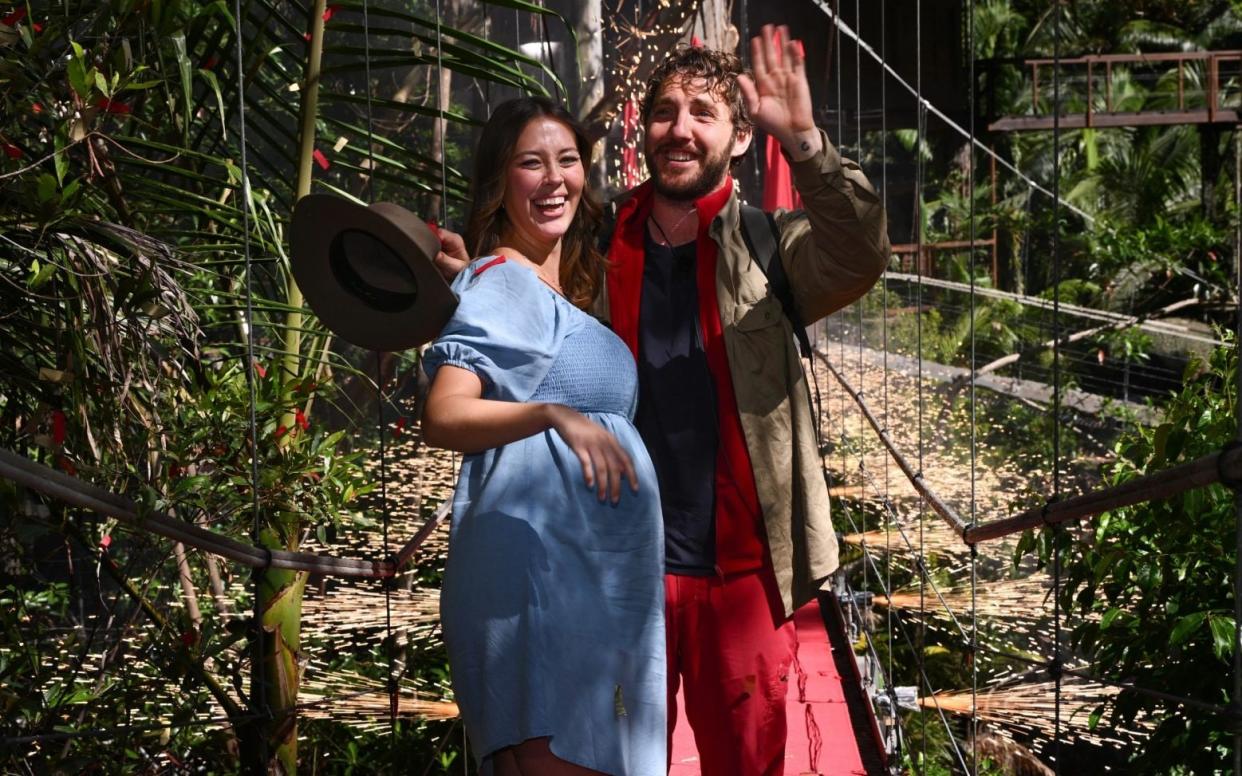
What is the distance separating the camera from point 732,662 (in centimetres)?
213

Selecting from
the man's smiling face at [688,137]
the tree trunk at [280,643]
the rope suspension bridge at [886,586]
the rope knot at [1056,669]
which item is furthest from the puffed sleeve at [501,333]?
the tree trunk at [280,643]

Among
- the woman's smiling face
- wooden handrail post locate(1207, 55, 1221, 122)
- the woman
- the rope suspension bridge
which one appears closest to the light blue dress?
the woman

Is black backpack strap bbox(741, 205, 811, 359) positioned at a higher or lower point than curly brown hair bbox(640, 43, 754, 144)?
lower

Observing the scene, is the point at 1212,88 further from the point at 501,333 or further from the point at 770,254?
the point at 501,333

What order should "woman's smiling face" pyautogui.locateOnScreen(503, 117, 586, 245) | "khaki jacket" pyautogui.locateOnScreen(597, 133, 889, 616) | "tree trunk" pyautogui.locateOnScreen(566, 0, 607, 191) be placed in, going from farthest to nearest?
"tree trunk" pyautogui.locateOnScreen(566, 0, 607, 191), "khaki jacket" pyautogui.locateOnScreen(597, 133, 889, 616), "woman's smiling face" pyautogui.locateOnScreen(503, 117, 586, 245)

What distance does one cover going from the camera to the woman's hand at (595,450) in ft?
4.89

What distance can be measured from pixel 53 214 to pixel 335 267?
38 cm

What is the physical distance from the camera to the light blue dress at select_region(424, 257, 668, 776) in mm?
1589

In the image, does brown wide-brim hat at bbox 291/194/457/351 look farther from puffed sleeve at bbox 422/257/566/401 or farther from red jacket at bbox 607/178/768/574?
red jacket at bbox 607/178/768/574

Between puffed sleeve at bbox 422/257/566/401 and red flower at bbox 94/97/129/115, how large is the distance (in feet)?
1.97

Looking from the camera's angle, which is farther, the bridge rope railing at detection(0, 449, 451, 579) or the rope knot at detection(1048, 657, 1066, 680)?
the rope knot at detection(1048, 657, 1066, 680)

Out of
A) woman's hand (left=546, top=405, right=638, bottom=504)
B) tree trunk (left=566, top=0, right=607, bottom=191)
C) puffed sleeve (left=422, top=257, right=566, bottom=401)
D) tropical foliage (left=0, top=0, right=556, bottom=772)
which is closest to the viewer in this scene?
woman's hand (left=546, top=405, right=638, bottom=504)

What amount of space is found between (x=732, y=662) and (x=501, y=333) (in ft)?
2.36

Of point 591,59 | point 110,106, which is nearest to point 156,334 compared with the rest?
point 110,106
